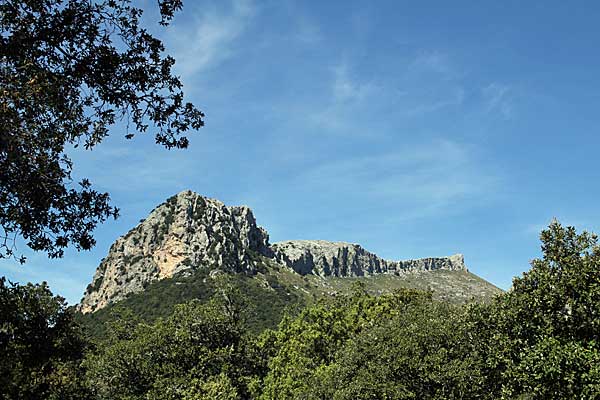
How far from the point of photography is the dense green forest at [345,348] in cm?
1923

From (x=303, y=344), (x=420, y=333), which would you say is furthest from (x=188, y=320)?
(x=420, y=333)

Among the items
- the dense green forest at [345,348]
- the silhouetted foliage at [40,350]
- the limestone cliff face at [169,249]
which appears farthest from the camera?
the limestone cliff face at [169,249]

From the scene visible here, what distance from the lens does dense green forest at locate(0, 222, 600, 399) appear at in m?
19.2

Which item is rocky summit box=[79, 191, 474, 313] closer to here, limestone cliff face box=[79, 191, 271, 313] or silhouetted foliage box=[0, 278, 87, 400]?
limestone cliff face box=[79, 191, 271, 313]

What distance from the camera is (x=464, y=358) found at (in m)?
27.8

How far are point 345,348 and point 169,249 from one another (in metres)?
147

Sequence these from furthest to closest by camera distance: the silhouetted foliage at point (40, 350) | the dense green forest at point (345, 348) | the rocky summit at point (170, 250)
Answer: the rocky summit at point (170, 250), the silhouetted foliage at point (40, 350), the dense green forest at point (345, 348)

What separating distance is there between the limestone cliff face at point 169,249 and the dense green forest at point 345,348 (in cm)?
11968

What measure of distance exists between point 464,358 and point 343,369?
829cm

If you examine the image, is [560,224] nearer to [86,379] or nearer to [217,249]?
[86,379]

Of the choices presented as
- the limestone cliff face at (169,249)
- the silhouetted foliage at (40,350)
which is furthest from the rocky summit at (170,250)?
the silhouetted foliage at (40,350)

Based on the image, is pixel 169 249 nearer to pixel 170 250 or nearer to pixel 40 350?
pixel 170 250

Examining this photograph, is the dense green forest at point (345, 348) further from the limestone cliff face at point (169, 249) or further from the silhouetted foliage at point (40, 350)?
the limestone cliff face at point (169, 249)

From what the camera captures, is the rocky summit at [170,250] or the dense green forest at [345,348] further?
the rocky summit at [170,250]
